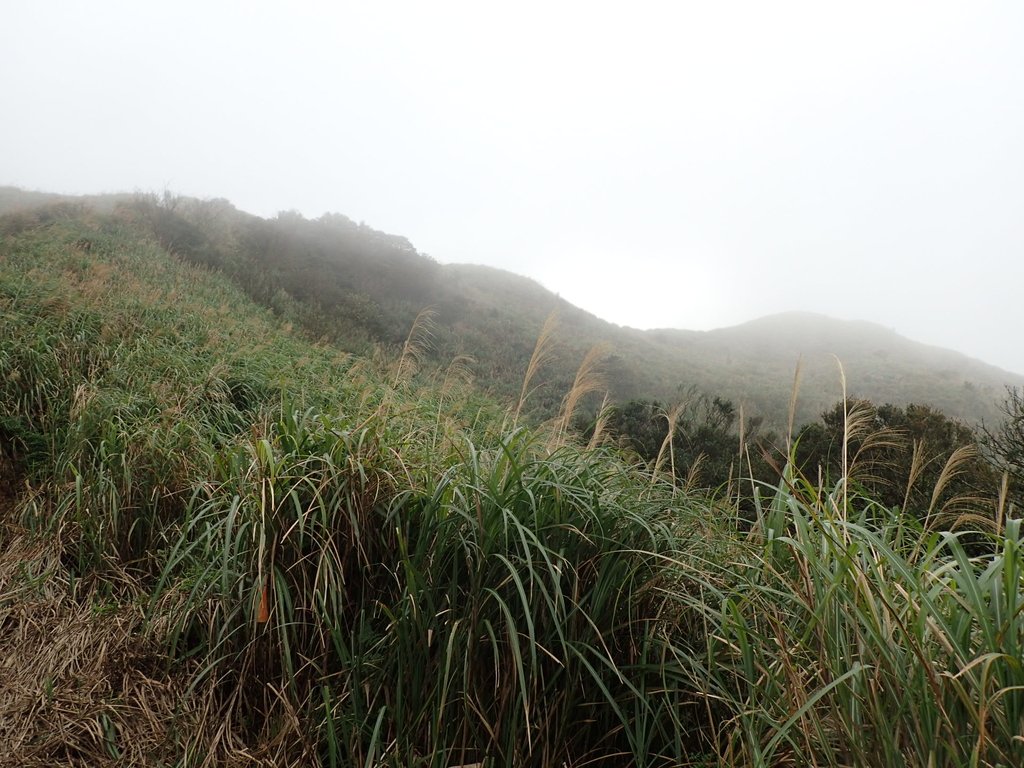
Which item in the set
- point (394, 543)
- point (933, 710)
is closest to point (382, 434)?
point (394, 543)

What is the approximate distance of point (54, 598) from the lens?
2.37m

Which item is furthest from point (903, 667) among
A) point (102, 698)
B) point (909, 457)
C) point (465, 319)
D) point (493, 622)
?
point (465, 319)

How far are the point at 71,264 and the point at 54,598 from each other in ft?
27.4

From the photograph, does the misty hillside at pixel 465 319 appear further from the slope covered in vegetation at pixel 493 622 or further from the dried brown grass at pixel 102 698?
the dried brown grass at pixel 102 698

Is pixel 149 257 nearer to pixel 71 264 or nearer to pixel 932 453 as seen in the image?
pixel 71 264

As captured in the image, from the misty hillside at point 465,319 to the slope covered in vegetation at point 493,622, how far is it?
21.7ft

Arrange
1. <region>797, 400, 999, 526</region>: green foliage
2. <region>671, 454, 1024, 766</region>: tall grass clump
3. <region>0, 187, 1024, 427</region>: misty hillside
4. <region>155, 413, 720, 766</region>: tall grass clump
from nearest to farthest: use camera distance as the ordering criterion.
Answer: <region>671, 454, 1024, 766</region>: tall grass clump, <region>155, 413, 720, 766</region>: tall grass clump, <region>797, 400, 999, 526</region>: green foliage, <region>0, 187, 1024, 427</region>: misty hillside

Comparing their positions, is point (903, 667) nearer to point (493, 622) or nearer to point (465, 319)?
point (493, 622)

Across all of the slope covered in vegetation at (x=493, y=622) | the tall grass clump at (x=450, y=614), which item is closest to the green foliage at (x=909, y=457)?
the slope covered in vegetation at (x=493, y=622)

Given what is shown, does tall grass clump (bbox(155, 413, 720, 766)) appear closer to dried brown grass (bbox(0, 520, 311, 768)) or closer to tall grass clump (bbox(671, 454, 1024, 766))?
dried brown grass (bbox(0, 520, 311, 768))

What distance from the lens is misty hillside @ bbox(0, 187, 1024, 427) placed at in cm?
1460

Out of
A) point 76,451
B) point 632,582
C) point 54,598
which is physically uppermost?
point 632,582

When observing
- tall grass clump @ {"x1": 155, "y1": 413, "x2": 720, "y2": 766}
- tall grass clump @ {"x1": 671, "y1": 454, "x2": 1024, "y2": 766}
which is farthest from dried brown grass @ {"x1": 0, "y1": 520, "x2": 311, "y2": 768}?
tall grass clump @ {"x1": 671, "y1": 454, "x2": 1024, "y2": 766}

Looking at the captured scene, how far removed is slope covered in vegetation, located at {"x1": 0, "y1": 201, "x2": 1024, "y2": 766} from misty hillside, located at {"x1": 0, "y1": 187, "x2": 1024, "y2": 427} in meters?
6.63
